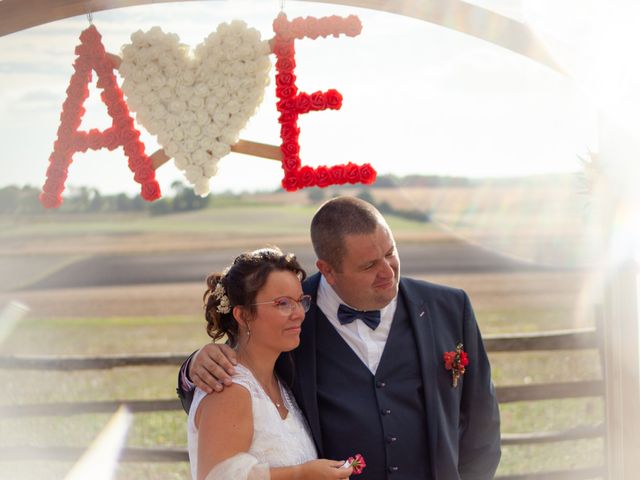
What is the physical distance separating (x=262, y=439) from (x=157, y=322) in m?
16.1

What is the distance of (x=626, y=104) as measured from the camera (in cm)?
473

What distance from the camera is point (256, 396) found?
2.90 meters

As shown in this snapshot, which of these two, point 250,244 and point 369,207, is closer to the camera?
point 369,207

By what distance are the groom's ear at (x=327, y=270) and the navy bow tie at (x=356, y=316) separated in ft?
0.37

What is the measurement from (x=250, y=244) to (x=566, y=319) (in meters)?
10.0

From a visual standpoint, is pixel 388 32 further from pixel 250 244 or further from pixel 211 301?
pixel 211 301

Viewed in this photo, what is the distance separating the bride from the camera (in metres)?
2.75

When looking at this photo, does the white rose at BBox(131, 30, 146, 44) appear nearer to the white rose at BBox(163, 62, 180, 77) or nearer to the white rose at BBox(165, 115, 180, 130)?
the white rose at BBox(163, 62, 180, 77)

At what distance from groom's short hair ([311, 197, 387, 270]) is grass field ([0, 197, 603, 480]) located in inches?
229

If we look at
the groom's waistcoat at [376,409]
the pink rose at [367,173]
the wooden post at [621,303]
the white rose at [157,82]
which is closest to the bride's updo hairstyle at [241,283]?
the groom's waistcoat at [376,409]

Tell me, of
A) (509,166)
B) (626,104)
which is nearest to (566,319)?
(509,166)

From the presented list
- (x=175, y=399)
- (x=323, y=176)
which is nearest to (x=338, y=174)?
(x=323, y=176)

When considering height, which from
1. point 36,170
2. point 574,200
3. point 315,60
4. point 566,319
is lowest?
point 566,319

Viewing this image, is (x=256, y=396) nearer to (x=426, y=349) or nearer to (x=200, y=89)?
(x=426, y=349)
